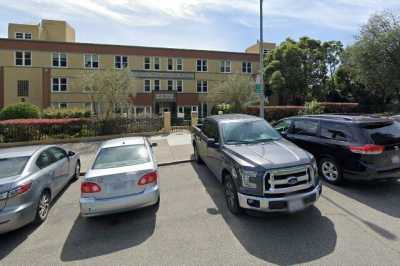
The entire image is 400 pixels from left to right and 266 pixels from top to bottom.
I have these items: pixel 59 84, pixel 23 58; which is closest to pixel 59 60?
pixel 59 84

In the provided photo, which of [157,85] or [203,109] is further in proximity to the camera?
[203,109]

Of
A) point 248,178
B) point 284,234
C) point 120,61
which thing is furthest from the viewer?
point 120,61

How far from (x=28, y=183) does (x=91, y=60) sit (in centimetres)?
3056

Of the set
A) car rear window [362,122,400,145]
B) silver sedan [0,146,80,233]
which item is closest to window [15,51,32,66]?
silver sedan [0,146,80,233]

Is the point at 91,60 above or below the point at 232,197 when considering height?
above

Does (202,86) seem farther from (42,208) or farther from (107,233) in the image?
(107,233)

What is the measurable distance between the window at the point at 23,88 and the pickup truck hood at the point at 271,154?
109 ft

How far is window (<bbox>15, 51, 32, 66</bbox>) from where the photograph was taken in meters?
29.3

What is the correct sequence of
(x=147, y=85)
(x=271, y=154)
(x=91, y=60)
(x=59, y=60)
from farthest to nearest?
(x=147, y=85)
(x=91, y=60)
(x=59, y=60)
(x=271, y=154)

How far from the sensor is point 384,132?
227 inches

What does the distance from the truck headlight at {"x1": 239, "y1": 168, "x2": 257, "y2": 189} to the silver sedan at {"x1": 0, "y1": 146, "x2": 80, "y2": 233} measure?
13.0ft

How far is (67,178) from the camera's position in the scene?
22.5 ft

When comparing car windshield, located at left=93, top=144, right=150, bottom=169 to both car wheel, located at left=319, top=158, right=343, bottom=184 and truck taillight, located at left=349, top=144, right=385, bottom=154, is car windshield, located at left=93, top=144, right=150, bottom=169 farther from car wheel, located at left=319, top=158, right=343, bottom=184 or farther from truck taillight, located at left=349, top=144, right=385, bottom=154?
truck taillight, located at left=349, top=144, right=385, bottom=154

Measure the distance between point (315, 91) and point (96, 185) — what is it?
31235mm
